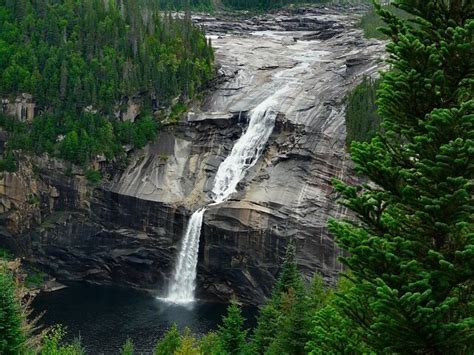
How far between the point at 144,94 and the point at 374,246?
71139 millimetres

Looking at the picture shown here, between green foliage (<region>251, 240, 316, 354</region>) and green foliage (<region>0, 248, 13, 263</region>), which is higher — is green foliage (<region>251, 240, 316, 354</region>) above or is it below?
above

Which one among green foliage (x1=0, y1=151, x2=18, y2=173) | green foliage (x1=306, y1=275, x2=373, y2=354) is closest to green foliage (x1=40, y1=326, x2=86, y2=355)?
green foliage (x1=306, y1=275, x2=373, y2=354)

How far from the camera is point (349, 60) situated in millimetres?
80000

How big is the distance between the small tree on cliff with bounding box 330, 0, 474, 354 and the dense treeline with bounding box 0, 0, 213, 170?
6270 centimetres

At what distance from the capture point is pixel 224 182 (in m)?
67.7

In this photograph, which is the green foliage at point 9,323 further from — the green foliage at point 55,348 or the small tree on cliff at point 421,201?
the small tree on cliff at point 421,201

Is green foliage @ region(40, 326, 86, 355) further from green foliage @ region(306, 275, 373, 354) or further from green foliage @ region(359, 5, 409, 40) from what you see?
green foliage @ region(359, 5, 409, 40)

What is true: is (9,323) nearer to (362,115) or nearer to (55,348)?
(55,348)

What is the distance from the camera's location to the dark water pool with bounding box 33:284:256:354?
54.7m

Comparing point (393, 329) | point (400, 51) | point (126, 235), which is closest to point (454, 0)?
point (400, 51)

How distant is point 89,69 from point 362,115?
126 feet

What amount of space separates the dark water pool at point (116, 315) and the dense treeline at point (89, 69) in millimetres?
16434

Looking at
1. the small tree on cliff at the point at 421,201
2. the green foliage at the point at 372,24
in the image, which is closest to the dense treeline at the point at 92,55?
the green foliage at the point at 372,24

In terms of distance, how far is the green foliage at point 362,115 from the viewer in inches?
2437
